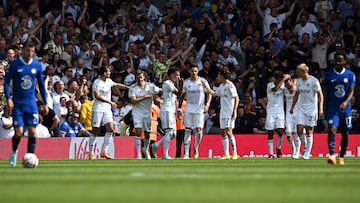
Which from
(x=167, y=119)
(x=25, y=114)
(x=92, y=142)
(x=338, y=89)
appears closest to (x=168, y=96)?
(x=167, y=119)

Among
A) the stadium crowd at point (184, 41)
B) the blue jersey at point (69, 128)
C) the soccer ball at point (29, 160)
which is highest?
the stadium crowd at point (184, 41)

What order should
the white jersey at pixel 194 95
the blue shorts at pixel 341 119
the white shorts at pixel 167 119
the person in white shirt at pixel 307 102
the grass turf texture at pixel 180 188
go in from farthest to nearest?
the white jersey at pixel 194 95, the white shorts at pixel 167 119, the person in white shirt at pixel 307 102, the blue shorts at pixel 341 119, the grass turf texture at pixel 180 188

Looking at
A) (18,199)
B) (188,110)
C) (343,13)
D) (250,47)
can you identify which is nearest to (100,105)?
(188,110)

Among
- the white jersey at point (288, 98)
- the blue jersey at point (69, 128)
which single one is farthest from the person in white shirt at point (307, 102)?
the blue jersey at point (69, 128)

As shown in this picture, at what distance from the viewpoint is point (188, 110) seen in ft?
87.5

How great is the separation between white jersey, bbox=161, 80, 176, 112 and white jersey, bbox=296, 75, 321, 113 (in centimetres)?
347

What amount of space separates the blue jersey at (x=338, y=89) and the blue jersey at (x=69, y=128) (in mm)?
10027

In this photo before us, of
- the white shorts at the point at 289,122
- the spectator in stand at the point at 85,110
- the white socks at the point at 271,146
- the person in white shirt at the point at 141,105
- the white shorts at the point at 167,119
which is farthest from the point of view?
the white shorts at the point at 289,122

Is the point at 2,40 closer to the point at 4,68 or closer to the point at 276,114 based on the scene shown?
the point at 4,68

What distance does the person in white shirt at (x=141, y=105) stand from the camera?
26.0 metres

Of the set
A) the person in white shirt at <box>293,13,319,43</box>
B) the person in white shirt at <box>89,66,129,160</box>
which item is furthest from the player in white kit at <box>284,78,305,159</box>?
the person in white shirt at <box>293,13,319,43</box>

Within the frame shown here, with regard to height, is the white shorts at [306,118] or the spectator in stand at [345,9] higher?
the spectator in stand at [345,9]

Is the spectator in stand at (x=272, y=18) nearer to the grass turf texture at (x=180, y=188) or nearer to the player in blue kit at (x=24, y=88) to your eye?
the player in blue kit at (x=24, y=88)

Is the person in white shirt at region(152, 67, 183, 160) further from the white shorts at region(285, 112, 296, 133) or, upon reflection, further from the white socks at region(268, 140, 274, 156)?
the white shorts at region(285, 112, 296, 133)
